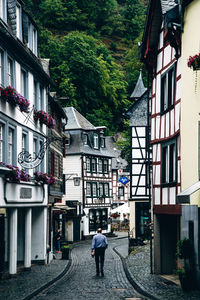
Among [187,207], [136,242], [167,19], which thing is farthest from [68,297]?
[136,242]

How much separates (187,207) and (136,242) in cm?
1591

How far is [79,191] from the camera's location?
49312 millimetres

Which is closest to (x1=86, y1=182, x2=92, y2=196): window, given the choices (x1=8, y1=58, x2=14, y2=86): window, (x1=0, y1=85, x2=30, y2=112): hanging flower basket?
(x1=8, y1=58, x2=14, y2=86): window

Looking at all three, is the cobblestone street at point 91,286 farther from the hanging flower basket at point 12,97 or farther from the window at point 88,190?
the window at point 88,190

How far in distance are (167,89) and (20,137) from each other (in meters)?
5.68

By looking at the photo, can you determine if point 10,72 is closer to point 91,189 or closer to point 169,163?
point 169,163

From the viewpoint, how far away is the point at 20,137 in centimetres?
2114

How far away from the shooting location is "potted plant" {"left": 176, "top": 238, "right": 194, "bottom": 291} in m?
15.4

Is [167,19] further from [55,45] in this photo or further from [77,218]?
[55,45]

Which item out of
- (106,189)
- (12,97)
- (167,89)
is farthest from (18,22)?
(106,189)

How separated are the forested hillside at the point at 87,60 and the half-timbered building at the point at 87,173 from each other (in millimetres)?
3212

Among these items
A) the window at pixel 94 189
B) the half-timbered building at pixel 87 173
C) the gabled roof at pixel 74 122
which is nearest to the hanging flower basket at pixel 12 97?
the half-timbered building at pixel 87 173

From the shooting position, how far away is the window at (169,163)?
1894 cm

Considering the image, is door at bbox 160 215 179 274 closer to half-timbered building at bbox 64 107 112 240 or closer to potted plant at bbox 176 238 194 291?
potted plant at bbox 176 238 194 291
